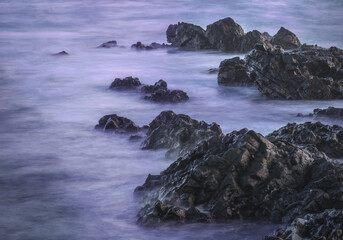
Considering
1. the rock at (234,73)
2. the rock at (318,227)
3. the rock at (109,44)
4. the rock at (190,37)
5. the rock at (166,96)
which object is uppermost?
the rock at (190,37)

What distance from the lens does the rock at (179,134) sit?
259 inches

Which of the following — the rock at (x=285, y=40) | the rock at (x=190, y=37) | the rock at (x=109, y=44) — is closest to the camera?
the rock at (x=285, y=40)

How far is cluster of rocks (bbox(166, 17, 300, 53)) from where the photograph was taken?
49.0ft

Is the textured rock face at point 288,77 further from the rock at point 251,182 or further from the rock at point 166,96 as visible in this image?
the rock at point 251,182

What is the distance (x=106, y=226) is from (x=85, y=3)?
21388 mm

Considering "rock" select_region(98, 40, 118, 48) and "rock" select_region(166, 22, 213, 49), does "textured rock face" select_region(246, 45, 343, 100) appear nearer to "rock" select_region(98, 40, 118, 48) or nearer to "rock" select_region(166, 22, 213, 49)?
"rock" select_region(166, 22, 213, 49)

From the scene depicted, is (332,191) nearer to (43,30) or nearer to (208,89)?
(208,89)

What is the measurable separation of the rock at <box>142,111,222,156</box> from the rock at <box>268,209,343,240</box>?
2.42m

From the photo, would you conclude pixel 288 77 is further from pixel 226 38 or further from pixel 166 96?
pixel 226 38

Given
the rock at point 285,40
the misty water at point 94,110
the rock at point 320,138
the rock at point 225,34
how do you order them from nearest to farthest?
the misty water at point 94,110
the rock at point 320,138
the rock at point 285,40
the rock at point 225,34

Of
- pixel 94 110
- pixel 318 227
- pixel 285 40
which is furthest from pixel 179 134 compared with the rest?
pixel 285 40

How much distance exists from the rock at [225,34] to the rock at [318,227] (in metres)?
11.4

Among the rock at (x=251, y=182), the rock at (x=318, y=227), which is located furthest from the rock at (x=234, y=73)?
the rock at (x=318, y=227)

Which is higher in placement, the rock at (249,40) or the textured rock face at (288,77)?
the rock at (249,40)
